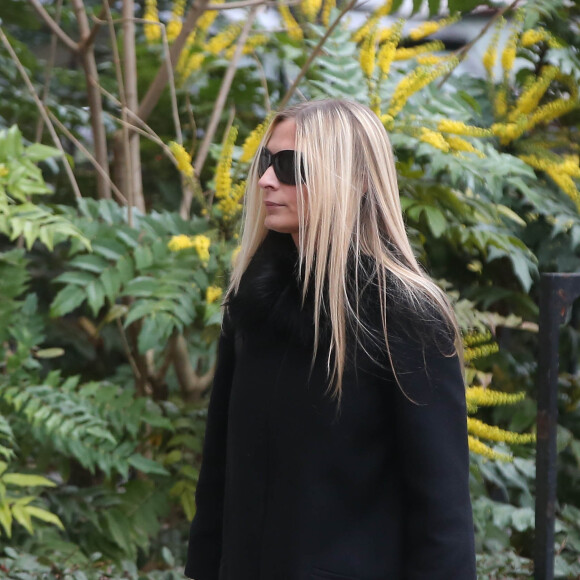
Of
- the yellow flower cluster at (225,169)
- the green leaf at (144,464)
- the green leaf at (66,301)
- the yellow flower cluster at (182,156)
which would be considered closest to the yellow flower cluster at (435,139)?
the yellow flower cluster at (225,169)

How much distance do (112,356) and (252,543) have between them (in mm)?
2705

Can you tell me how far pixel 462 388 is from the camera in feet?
4.82

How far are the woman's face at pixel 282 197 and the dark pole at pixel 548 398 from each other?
1150mm

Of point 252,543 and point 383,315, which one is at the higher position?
point 383,315

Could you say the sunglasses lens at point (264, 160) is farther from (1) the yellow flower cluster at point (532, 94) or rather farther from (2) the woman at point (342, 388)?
(1) the yellow flower cluster at point (532, 94)

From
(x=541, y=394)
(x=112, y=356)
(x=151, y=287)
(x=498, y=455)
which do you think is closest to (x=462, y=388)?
(x=541, y=394)

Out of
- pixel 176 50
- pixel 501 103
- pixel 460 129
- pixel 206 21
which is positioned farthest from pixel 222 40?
pixel 460 129

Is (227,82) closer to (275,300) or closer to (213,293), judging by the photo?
(213,293)

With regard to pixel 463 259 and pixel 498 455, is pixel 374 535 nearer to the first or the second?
pixel 498 455

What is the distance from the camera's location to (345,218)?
150cm

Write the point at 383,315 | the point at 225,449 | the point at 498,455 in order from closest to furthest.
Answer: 1. the point at 383,315
2. the point at 225,449
3. the point at 498,455

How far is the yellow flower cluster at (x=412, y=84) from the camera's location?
8.46 feet

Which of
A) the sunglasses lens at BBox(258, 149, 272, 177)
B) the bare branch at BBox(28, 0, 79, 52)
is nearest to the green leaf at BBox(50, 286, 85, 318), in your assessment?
the bare branch at BBox(28, 0, 79, 52)

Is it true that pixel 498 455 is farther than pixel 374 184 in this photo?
Yes
